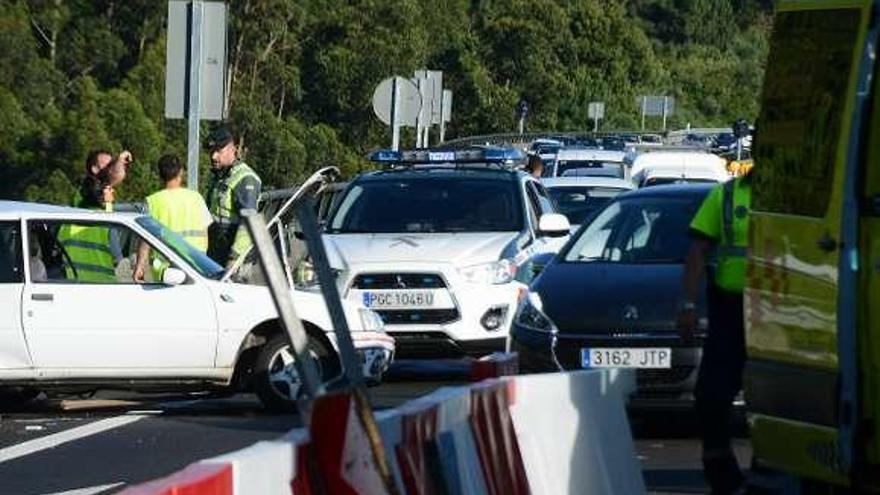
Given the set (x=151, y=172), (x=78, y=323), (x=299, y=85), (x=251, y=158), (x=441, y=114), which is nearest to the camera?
(x=78, y=323)

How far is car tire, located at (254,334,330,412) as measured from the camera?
15.1m

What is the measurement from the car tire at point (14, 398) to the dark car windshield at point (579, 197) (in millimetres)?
11415

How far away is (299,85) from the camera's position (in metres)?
71.8

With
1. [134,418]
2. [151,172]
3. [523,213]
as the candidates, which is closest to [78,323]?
[134,418]

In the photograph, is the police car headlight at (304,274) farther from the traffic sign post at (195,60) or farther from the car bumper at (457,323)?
the traffic sign post at (195,60)

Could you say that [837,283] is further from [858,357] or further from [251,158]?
[251,158]

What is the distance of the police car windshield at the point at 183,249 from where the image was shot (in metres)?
15.3

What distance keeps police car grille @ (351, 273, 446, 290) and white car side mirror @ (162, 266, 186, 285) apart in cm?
281

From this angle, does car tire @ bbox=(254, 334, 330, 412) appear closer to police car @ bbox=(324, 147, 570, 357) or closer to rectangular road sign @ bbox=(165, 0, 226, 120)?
police car @ bbox=(324, 147, 570, 357)

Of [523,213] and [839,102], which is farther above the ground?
[839,102]

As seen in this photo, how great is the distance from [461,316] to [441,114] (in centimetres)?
1860

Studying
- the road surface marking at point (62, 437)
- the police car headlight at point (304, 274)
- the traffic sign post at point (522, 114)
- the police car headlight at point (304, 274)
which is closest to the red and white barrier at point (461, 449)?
the road surface marking at point (62, 437)

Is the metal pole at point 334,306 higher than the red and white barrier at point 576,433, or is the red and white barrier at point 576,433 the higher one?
the metal pole at point 334,306

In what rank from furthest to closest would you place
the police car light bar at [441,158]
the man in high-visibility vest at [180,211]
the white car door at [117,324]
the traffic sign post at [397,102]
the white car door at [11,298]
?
the traffic sign post at [397,102] → the police car light bar at [441,158] → the man in high-visibility vest at [180,211] → the white car door at [117,324] → the white car door at [11,298]
